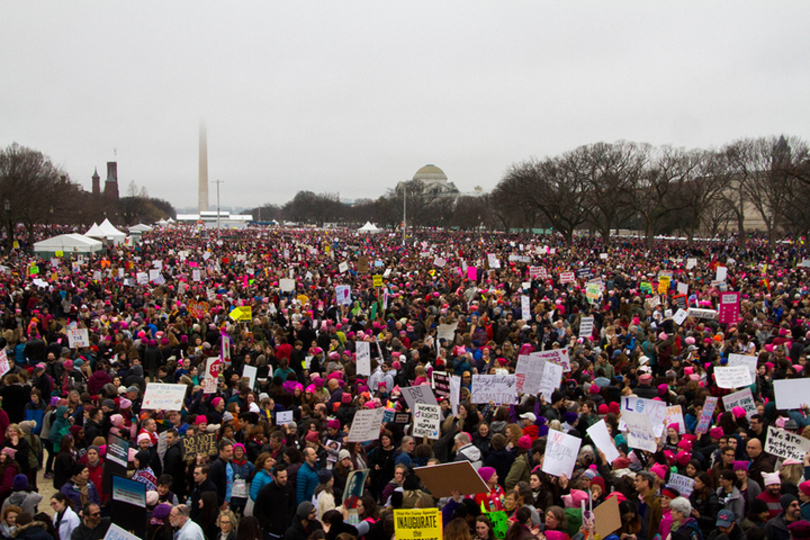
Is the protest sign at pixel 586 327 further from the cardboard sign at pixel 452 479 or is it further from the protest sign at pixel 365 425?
the cardboard sign at pixel 452 479

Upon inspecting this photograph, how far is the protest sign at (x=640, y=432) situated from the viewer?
21.5ft

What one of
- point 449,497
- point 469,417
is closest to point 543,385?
point 469,417

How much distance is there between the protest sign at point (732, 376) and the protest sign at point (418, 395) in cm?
430

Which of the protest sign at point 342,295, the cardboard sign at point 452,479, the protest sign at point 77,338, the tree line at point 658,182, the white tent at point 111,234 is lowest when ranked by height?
the cardboard sign at point 452,479

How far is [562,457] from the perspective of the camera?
575 cm

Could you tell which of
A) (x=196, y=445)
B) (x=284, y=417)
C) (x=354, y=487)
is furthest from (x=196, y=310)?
(x=354, y=487)

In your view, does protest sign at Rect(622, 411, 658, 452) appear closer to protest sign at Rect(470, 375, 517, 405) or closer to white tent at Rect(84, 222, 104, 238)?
protest sign at Rect(470, 375, 517, 405)

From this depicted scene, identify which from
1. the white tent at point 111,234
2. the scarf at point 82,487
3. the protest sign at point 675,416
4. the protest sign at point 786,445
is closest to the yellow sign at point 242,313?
the scarf at point 82,487

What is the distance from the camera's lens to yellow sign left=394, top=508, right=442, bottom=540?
4879 mm

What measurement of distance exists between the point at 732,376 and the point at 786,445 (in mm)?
2898

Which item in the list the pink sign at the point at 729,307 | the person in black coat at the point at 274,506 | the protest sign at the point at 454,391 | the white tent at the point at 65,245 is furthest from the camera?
the white tent at the point at 65,245

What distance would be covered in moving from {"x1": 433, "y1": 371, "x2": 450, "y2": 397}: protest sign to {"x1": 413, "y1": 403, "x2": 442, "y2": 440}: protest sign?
1.63m

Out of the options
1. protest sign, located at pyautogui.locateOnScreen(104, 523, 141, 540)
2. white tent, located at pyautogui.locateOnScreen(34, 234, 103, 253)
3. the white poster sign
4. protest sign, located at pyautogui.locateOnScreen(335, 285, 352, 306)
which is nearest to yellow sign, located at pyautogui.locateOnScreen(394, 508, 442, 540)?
the white poster sign

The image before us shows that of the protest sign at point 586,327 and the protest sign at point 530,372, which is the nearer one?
the protest sign at point 530,372
